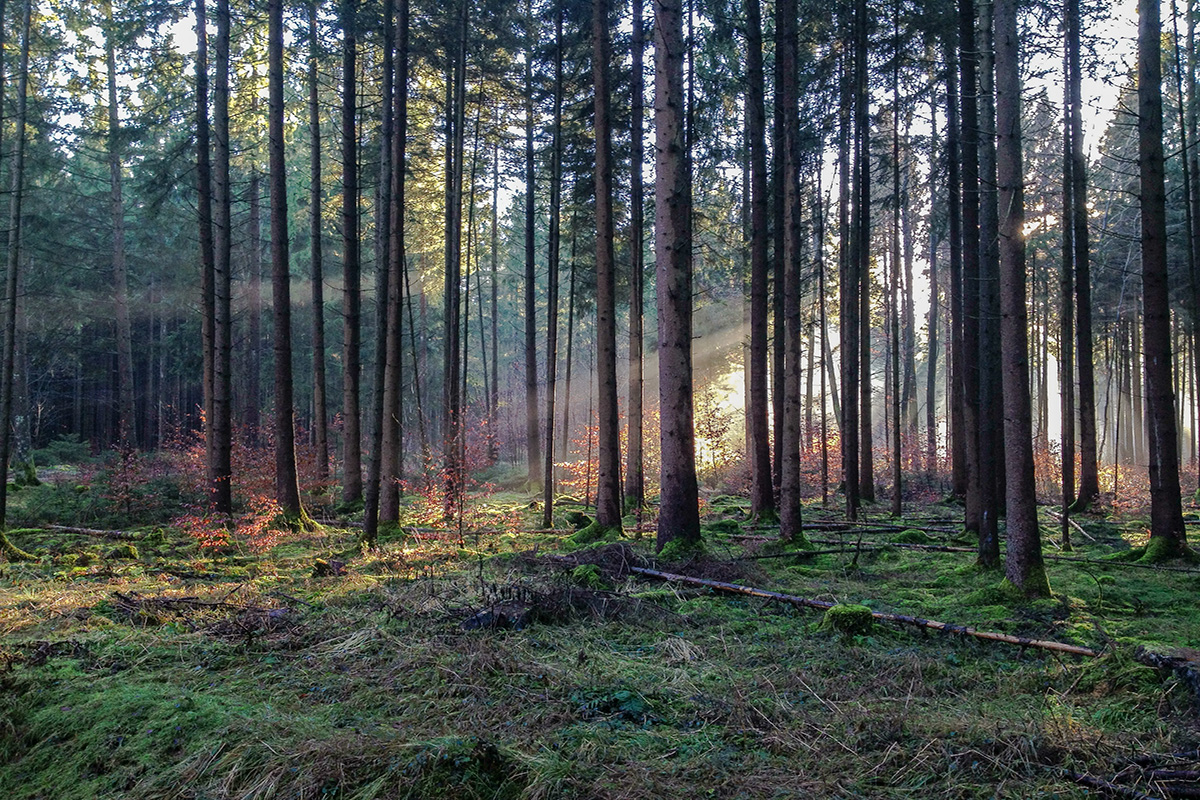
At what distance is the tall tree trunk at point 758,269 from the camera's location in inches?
467

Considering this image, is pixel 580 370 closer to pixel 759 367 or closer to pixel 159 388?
pixel 159 388

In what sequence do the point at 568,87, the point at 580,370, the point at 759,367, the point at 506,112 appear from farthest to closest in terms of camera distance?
the point at 580,370 < the point at 506,112 < the point at 568,87 < the point at 759,367

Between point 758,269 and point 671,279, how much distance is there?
300cm

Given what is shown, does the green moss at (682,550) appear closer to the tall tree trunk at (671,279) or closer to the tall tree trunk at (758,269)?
the tall tree trunk at (671,279)

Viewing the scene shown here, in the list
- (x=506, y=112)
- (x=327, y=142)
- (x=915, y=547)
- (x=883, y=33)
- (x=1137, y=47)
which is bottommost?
(x=915, y=547)

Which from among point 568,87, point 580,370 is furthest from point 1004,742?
point 580,370

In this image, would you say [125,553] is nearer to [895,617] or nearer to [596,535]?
[596,535]

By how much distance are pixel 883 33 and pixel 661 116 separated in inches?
285

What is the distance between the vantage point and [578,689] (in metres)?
4.48

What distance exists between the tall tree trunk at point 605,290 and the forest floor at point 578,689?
11.6 feet

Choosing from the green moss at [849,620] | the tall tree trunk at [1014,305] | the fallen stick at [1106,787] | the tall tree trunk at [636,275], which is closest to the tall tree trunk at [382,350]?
the tall tree trunk at [636,275]

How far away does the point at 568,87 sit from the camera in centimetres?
1717

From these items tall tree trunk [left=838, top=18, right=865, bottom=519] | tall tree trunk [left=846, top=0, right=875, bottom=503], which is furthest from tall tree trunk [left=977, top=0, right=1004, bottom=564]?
tall tree trunk [left=838, top=18, right=865, bottom=519]

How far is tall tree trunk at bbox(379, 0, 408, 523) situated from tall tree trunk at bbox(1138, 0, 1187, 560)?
11.0 meters
